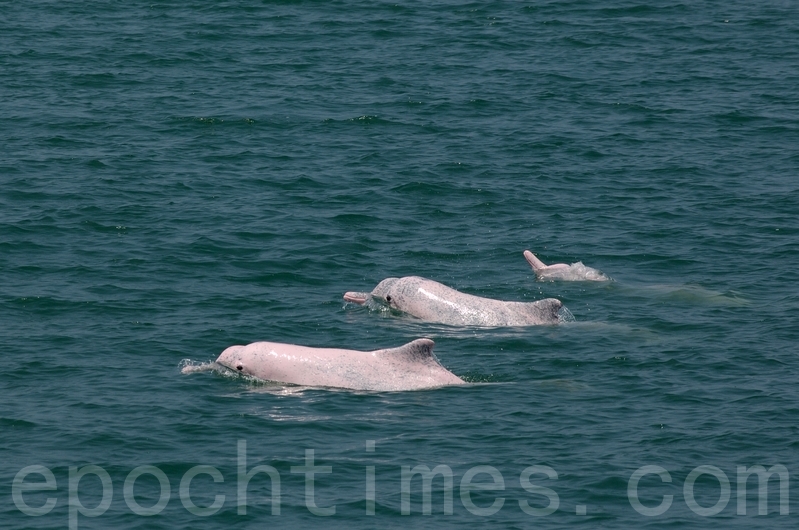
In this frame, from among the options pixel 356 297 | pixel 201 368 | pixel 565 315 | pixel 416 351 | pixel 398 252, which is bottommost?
pixel 201 368

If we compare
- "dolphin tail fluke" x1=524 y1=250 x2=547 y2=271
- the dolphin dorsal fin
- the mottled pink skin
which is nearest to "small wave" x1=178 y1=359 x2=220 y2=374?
the mottled pink skin

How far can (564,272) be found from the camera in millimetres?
33531

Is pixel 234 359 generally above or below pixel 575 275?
below

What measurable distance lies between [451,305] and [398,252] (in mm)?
5032

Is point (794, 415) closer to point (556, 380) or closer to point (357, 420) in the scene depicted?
point (556, 380)

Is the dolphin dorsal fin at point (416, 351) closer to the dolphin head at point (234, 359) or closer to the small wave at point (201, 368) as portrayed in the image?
the dolphin head at point (234, 359)

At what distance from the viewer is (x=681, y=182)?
41.3 metres

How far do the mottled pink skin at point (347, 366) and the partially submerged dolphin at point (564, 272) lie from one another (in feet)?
26.3

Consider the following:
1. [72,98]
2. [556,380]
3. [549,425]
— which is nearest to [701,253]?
[556,380]

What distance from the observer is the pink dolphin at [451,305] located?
30188 mm

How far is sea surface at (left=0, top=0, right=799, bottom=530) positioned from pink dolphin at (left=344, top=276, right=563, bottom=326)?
0.40 m

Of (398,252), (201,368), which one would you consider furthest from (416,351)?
(398,252)

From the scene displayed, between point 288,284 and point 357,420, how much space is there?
31.4ft

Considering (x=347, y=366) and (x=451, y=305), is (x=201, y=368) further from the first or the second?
(x=451, y=305)
